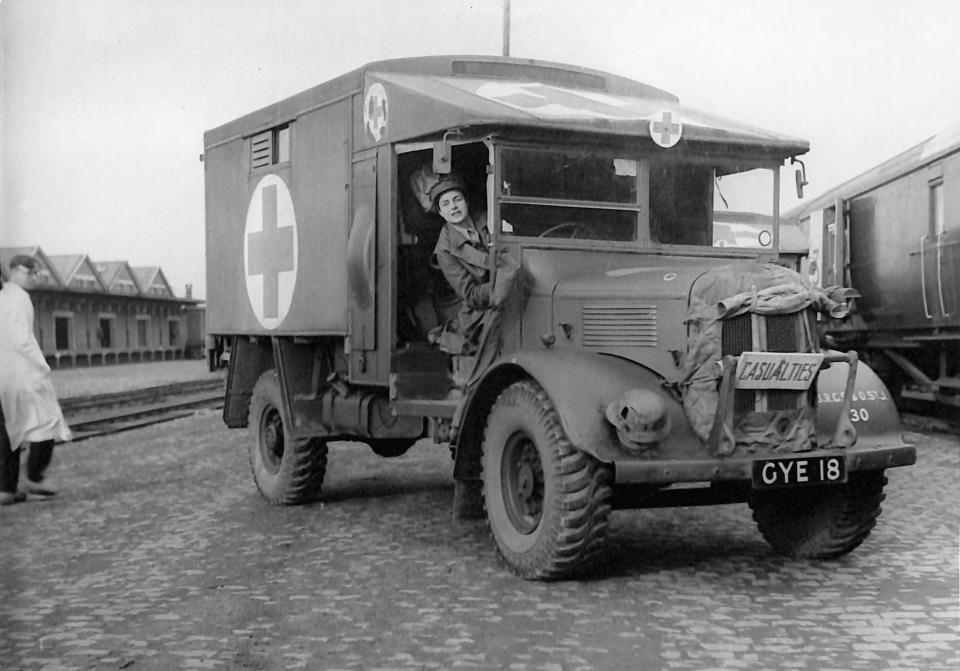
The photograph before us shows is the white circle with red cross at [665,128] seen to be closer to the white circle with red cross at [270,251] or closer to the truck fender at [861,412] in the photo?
the truck fender at [861,412]

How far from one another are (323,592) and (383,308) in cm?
205

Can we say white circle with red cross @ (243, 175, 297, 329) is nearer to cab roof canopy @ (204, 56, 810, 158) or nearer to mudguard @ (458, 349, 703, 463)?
cab roof canopy @ (204, 56, 810, 158)

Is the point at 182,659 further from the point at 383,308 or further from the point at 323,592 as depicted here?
the point at 383,308

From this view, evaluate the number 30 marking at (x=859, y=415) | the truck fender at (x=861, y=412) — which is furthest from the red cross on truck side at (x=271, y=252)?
the number 30 marking at (x=859, y=415)

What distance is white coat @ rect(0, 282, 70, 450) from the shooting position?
724cm

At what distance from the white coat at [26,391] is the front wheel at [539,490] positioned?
3.35 metres

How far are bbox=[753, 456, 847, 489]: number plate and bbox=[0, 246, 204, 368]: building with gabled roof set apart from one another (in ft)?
12.1

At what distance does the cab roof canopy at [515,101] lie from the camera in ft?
18.9

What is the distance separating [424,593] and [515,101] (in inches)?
106

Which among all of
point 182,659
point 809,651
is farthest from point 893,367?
point 182,659

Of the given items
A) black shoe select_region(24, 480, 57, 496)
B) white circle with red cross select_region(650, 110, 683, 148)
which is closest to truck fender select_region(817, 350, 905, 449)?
white circle with red cross select_region(650, 110, 683, 148)

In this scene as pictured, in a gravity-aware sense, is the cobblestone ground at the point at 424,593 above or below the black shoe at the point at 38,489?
below

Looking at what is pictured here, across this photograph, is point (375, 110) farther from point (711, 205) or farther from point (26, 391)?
point (26, 391)

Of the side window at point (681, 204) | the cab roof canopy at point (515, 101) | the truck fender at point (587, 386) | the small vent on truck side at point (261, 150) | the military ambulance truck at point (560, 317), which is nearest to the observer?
the truck fender at point (587, 386)
